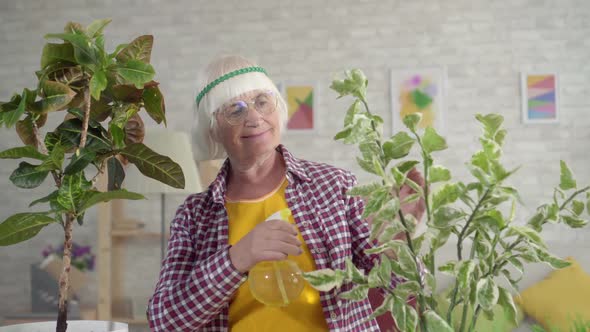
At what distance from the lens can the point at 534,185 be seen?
15.4 ft

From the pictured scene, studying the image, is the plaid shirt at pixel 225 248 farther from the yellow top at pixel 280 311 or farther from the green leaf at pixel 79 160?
the green leaf at pixel 79 160

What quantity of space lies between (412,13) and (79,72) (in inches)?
148

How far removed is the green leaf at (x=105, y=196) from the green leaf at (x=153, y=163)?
0.15 m

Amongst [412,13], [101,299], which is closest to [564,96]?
[412,13]

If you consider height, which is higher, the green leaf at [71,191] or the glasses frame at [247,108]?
the glasses frame at [247,108]

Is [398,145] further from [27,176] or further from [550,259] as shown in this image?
[27,176]

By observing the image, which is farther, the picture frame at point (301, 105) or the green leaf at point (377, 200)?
the picture frame at point (301, 105)

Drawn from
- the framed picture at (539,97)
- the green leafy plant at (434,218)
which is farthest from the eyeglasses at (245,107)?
the framed picture at (539,97)

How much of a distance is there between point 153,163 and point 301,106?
139 inches

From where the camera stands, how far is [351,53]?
4906 millimetres

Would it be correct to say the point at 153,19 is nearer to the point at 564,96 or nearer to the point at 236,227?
the point at 564,96

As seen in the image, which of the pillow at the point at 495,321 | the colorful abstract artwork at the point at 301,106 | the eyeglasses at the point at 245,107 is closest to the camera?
the pillow at the point at 495,321

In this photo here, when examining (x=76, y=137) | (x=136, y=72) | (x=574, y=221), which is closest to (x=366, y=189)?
(x=574, y=221)

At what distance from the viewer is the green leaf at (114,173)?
4.91 feet
